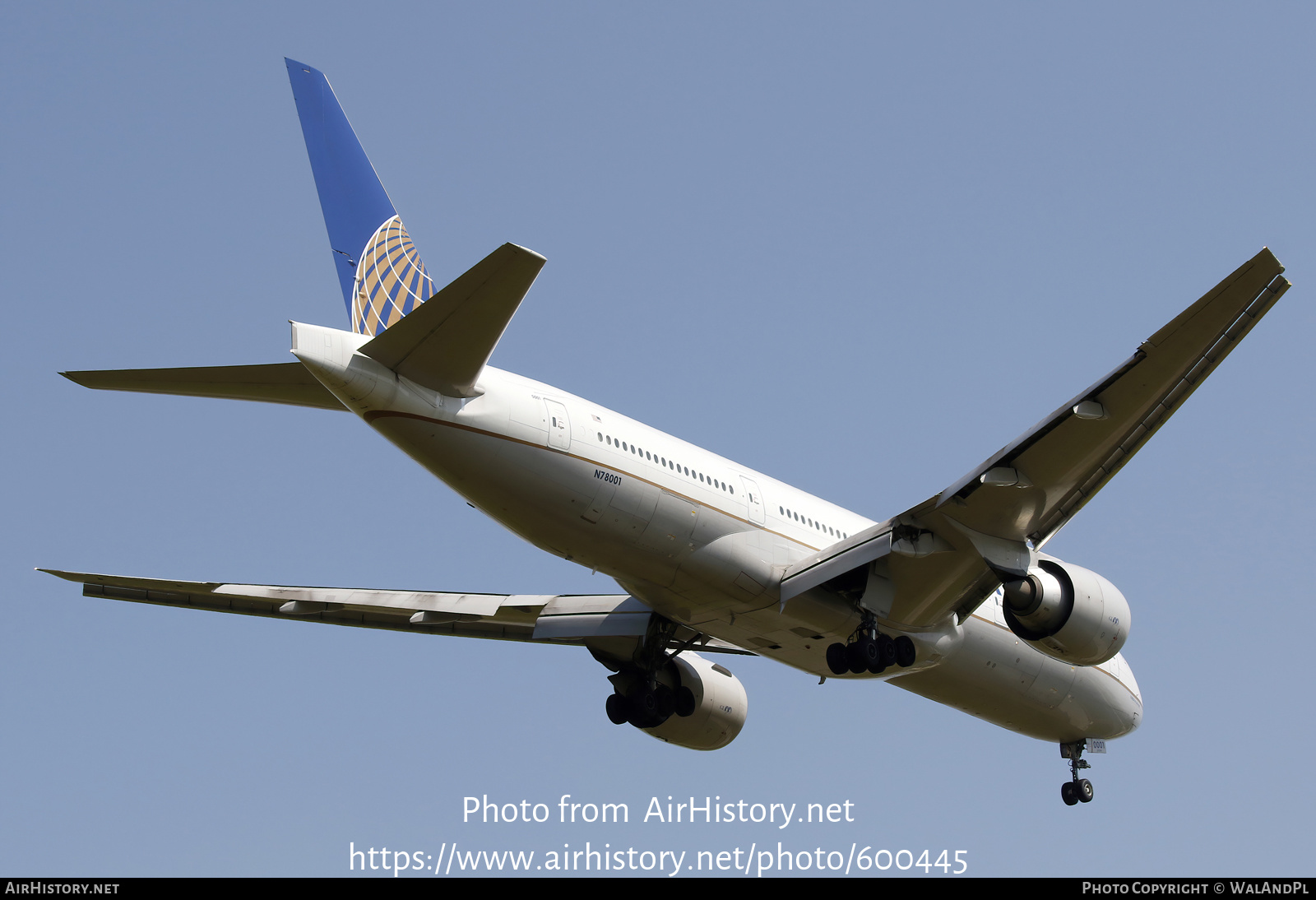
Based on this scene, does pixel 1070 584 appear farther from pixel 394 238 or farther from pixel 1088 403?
pixel 394 238

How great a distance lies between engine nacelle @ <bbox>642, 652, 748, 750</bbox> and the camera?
67.6ft

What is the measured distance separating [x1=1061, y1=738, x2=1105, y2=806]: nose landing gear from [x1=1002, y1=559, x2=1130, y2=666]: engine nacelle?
482 centimetres

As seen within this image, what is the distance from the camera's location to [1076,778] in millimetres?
22594

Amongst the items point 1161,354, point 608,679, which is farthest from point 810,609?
point 1161,354

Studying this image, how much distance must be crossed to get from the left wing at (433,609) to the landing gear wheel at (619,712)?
2.64 feet

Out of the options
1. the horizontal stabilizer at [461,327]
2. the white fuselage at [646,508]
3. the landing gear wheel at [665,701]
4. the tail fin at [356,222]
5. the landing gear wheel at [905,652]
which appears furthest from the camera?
the landing gear wheel at [665,701]

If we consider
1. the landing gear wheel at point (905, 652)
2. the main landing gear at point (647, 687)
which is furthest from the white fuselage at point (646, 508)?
the main landing gear at point (647, 687)

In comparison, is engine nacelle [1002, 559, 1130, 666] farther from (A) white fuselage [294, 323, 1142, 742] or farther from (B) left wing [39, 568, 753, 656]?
(B) left wing [39, 568, 753, 656]

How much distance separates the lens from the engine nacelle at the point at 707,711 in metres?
20.6

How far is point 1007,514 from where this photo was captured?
663 inches

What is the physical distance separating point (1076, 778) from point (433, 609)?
1098 centimetres

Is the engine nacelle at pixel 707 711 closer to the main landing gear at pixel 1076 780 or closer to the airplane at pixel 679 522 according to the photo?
the airplane at pixel 679 522

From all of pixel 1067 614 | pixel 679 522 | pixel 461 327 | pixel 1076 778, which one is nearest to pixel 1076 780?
A: pixel 1076 778

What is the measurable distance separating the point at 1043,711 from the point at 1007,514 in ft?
20.2
